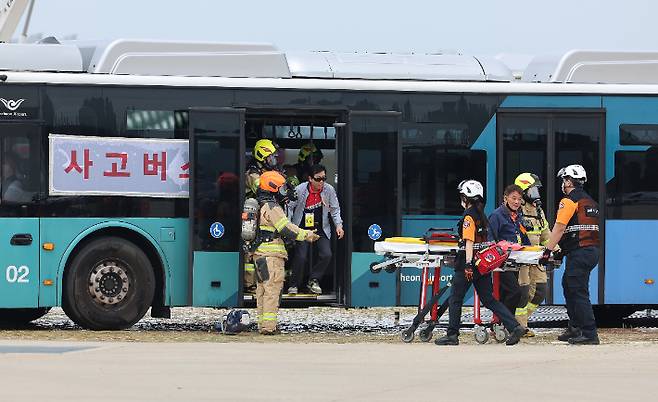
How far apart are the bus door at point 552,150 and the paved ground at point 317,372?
2.92 meters

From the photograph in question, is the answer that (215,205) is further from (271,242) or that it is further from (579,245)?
(579,245)

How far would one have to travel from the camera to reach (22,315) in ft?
67.3

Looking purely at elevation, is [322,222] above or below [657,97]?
below

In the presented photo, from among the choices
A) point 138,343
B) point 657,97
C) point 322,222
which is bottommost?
point 138,343

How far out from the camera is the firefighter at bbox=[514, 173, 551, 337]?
61.6 feet

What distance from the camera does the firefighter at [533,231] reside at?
1878cm

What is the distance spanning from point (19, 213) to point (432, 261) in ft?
14.8

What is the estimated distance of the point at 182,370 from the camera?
555 inches

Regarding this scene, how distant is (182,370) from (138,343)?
2.92 m

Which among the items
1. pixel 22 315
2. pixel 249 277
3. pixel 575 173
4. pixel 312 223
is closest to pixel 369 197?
pixel 312 223

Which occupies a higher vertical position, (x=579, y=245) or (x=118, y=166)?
(x=118, y=166)

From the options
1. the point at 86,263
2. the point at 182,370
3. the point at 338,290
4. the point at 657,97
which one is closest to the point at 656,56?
the point at 657,97

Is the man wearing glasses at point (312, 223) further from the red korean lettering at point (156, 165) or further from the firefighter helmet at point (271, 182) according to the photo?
the red korean lettering at point (156, 165)

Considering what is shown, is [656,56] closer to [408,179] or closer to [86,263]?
[408,179]
